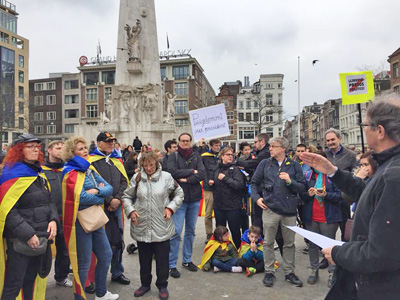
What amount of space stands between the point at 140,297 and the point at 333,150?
146 inches

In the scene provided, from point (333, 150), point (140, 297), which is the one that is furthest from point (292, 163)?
point (140, 297)

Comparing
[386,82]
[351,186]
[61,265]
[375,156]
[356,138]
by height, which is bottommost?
[61,265]

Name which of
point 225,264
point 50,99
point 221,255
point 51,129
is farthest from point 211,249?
point 50,99

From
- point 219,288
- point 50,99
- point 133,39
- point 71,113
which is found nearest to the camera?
point 219,288

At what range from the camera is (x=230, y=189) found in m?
6.00

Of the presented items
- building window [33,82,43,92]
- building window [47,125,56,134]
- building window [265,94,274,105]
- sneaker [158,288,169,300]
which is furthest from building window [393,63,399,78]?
building window [33,82,43,92]

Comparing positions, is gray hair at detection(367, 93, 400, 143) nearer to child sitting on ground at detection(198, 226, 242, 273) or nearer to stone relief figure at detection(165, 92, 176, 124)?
child sitting on ground at detection(198, 226, 242, 273)

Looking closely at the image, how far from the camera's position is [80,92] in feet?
203

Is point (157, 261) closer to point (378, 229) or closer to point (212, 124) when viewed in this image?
point (378, 229)

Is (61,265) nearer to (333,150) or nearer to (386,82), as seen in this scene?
(333,150)

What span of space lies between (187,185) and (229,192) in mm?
788

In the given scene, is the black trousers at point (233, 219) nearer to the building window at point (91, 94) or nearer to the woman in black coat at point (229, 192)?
the woman in black coat at point (229, 192)

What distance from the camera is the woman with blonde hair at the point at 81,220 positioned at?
403 cm

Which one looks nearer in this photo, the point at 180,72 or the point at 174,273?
the point at 174,273
